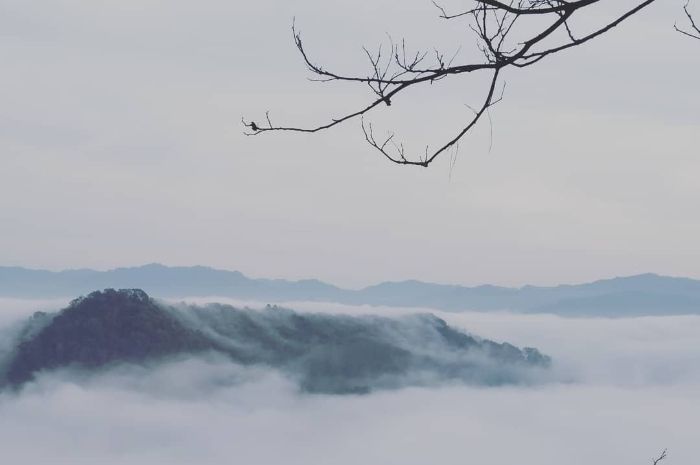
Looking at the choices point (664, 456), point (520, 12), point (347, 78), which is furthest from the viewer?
point (664, 456)

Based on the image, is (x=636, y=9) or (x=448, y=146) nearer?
(x=636, y=9)

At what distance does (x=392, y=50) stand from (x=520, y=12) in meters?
0.98

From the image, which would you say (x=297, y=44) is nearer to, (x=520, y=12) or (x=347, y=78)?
(x=347, y=78)

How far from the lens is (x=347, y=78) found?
22.3 ft

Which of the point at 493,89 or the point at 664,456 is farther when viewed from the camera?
the point at 664,456

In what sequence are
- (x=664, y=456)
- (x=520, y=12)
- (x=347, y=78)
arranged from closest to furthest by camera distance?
(x=520, y=12), (x=347, y=78), (x=664, y=456)

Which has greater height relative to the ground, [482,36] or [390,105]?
[482,36]

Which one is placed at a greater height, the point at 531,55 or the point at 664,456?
the point at 531,55

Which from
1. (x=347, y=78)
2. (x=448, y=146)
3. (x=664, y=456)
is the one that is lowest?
(x=664, y=456)

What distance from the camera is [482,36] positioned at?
22.1 feet

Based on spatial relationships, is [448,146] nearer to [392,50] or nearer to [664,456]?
[392,50]

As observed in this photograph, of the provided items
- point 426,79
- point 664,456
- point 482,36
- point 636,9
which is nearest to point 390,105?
point 426,79

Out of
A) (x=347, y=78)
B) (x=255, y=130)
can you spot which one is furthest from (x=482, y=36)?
(x=255, y=130)

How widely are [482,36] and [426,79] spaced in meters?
0.47
